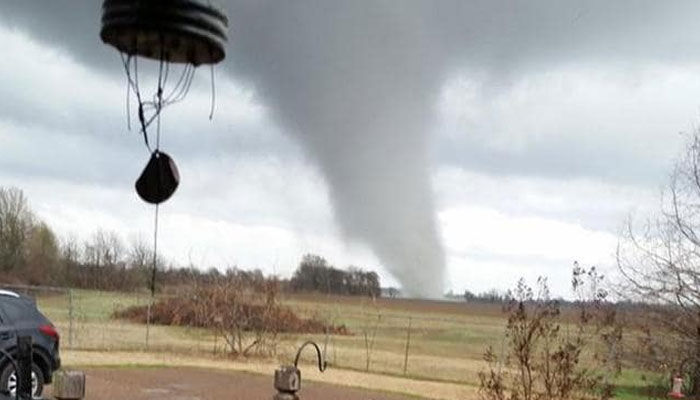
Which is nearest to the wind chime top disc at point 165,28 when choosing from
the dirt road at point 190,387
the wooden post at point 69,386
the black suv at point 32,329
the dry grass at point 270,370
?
the wooden post at point 69,386

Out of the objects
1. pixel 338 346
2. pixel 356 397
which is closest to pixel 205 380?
pixel 356 397

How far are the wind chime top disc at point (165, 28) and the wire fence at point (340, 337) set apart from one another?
1705cm

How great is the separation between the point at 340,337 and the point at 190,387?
18597mm

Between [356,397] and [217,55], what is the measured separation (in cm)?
1263

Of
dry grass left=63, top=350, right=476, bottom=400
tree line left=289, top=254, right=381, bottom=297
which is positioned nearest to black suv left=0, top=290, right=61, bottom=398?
dry grass left=63, top=350, right=476, bottom=400

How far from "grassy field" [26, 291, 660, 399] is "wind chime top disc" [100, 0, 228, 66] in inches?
453

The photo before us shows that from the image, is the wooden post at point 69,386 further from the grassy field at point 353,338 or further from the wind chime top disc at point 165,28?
the grassy field at point 353,338

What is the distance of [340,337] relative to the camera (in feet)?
106

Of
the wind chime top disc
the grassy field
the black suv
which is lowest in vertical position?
the grassy field

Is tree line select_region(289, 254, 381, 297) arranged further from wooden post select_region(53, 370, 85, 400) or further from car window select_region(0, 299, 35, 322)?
wooden post select_region(53, 370, 85, 400)

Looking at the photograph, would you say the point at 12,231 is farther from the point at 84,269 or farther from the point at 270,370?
the point at 270,370

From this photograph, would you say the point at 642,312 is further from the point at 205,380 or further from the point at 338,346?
the point at 338,346

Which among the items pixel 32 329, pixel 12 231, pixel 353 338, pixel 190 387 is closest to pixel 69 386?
pixel 32 329

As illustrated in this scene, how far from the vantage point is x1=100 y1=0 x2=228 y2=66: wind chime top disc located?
6.94ft
